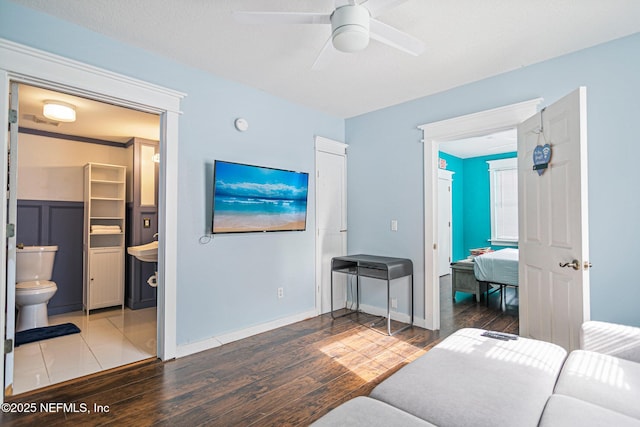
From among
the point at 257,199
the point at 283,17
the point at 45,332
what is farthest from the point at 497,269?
the point at 45,332

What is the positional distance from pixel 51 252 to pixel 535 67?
215 inches

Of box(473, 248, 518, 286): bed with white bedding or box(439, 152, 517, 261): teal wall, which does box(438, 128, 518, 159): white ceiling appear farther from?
box(473, 248, 518, 286): bed with white bedding

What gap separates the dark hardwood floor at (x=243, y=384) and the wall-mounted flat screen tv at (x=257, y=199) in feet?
3.74

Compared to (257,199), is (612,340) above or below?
below

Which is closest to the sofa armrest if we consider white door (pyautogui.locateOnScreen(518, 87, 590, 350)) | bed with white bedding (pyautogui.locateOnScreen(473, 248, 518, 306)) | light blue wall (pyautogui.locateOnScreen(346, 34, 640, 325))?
white door (pyautogui.locateOnScreen(518, 87, 590, 350))

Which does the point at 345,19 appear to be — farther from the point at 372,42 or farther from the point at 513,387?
the point at 513,387

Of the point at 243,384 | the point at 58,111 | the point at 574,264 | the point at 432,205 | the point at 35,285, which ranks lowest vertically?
the point at 243,384

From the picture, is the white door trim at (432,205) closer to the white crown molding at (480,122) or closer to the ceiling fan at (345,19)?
the white crown molding at (480,122)

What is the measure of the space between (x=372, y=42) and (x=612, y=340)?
2.44 meters

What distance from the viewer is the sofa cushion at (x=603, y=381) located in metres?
1.26

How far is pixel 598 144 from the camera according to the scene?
249cm

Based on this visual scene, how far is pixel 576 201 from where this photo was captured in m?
2.09

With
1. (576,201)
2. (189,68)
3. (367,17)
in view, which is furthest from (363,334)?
(189,68)

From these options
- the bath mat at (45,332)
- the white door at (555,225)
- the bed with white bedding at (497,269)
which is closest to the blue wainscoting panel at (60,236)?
the bath mat at (45,332)
